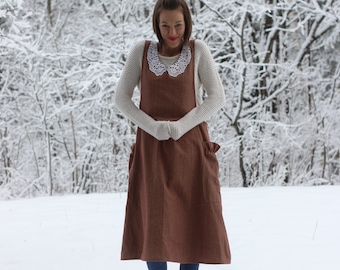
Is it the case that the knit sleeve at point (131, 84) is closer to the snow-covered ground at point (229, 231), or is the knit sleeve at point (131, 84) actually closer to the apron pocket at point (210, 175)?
the apron pocket at point (210, 175)

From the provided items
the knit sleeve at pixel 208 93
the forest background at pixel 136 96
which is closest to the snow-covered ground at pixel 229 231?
the knit sleeve at pixel 208 93

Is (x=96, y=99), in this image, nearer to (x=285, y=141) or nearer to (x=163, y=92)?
(x=285, y=141)

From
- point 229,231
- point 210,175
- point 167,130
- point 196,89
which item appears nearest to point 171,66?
point 196,89

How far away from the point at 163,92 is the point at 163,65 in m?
0.10

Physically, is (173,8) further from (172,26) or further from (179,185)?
(179,185)

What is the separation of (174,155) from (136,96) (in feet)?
14.7

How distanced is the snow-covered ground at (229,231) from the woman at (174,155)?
690 mm

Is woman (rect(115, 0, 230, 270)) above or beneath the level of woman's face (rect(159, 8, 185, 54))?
beneath

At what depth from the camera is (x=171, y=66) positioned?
1651 mm

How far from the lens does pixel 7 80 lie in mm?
6758

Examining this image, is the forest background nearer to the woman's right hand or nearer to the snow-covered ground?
the snow-covered ground

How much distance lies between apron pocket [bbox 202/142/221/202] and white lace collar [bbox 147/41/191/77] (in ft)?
0.97

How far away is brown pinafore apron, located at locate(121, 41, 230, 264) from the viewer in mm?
1622

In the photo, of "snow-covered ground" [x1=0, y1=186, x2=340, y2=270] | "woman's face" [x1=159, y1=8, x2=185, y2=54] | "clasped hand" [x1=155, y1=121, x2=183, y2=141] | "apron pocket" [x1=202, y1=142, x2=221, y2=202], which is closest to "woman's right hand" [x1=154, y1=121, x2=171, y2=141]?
"clasped hand" [x1=155, y1=121, x2=183, y2=141]
